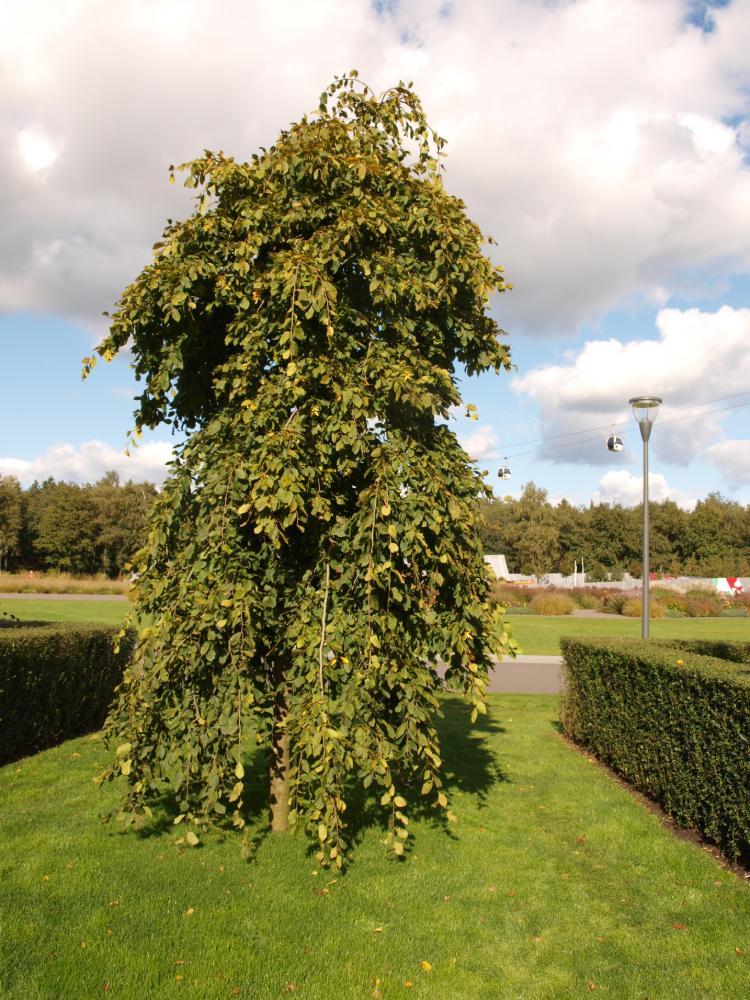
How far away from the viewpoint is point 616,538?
74375 mm

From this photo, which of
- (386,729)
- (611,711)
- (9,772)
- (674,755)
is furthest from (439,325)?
(9,772)

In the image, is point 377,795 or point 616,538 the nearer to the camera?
point 377,795

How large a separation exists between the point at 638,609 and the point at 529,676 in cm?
1766

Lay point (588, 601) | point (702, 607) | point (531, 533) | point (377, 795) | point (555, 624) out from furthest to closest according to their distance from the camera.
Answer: point (531, 533) → point (588, 601) → point (702, 607) → point (555, 624) → point (377, 795)

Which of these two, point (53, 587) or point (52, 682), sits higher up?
point (52, 682)

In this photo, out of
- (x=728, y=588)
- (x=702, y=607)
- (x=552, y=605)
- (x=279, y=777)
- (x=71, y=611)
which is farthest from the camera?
(x=728, y=588)

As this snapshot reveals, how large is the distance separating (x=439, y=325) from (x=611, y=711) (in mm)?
4404

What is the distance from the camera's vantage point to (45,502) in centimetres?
6338

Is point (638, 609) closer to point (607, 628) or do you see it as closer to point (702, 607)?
point (702, 607)

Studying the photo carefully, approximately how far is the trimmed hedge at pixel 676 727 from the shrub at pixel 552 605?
77.5 ft

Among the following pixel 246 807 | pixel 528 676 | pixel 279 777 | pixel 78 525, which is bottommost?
pixel 528 676

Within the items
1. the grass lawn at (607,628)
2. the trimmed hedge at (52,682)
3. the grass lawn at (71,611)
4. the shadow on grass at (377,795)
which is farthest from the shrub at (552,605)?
the trimmed hedge at (52,682)

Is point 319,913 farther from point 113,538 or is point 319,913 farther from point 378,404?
point 113,538

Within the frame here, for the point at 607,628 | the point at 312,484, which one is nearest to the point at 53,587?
the point at 607,628
